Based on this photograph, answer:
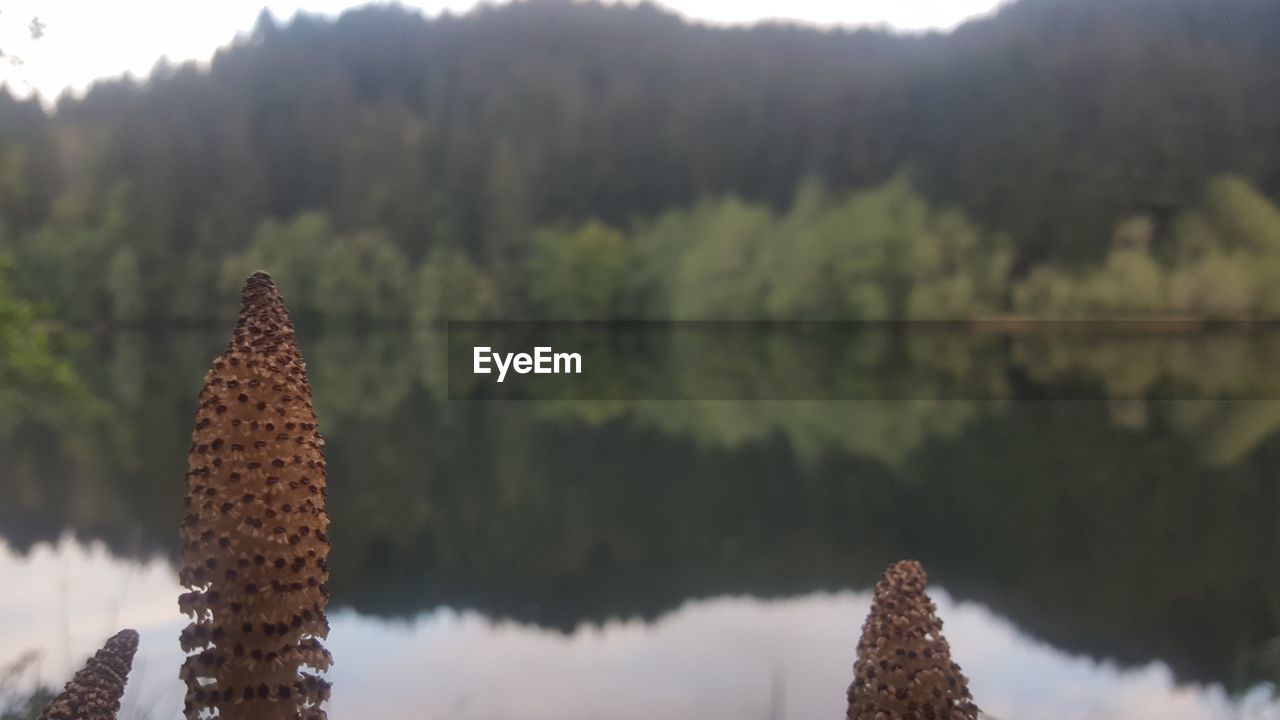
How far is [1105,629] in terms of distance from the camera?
324cm

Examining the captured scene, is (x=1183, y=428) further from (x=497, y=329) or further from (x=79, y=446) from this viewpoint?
(x=79, y=446)

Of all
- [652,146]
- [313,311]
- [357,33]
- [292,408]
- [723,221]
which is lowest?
[292,408]

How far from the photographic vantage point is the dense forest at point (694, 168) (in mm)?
4984

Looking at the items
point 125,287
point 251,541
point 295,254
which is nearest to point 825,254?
point 295,254

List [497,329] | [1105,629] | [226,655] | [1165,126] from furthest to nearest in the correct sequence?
[1165,126] → [497,329] → [1105,629] → [226,655]

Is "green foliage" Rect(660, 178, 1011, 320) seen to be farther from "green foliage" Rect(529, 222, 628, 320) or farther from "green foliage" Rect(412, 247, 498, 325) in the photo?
"green foliage" Rect(412, 247, 498, 325)

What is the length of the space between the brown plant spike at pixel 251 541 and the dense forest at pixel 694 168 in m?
4.29

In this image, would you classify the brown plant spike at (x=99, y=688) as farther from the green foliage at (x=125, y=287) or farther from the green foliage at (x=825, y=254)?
the green foliage at (x=825, y=254)

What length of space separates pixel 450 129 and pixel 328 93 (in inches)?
40.1

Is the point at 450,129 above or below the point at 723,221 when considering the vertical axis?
above

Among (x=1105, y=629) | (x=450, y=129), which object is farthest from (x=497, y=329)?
(x=1105, y=629)

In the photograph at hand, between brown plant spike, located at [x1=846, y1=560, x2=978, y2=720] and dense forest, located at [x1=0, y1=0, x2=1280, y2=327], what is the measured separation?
4311mm

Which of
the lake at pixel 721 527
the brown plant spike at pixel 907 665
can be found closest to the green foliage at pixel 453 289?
the lake at pixel 721 527

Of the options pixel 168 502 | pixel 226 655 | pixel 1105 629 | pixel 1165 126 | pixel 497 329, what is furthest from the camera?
pixel 1165 126
